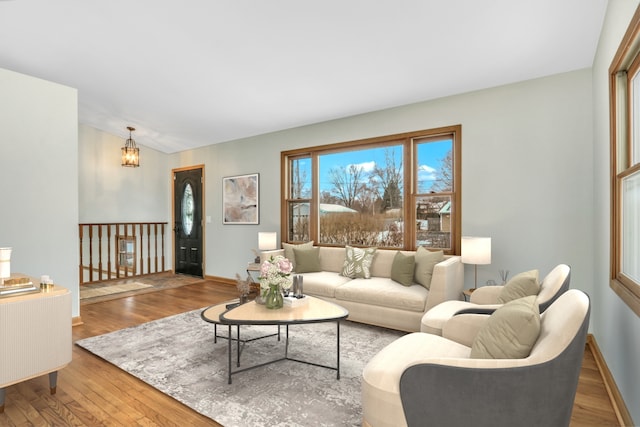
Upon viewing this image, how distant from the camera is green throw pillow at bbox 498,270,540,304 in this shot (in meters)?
2.24

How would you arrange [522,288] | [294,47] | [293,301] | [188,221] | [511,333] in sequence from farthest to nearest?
[188,221] → [294,47] → [293,301] → [522,288] → [511,333]

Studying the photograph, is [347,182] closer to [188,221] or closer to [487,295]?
[487,295]

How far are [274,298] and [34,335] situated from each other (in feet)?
5.09

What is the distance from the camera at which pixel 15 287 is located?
2246 mm

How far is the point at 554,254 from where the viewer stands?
133 inches

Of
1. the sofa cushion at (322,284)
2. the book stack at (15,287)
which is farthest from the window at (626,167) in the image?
the book stack at (15,287)

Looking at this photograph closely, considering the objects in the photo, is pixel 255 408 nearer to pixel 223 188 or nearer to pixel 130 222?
pixel 223 188

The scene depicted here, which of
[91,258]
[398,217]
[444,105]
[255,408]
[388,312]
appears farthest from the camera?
[91,258]

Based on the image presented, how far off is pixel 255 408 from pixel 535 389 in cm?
160

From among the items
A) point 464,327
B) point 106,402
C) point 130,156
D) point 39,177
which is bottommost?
point 106,402

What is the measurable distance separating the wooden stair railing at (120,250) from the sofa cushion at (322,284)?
13.7 feet

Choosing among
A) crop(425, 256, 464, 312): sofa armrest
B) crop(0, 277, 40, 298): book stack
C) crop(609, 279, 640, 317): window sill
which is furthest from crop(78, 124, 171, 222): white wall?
crop(609, 279, 640, 317): window sill

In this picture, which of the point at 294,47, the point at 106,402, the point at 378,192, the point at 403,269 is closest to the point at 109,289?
the point at 106,402

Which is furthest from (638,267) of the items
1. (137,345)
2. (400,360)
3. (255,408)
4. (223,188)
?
(223,188)
